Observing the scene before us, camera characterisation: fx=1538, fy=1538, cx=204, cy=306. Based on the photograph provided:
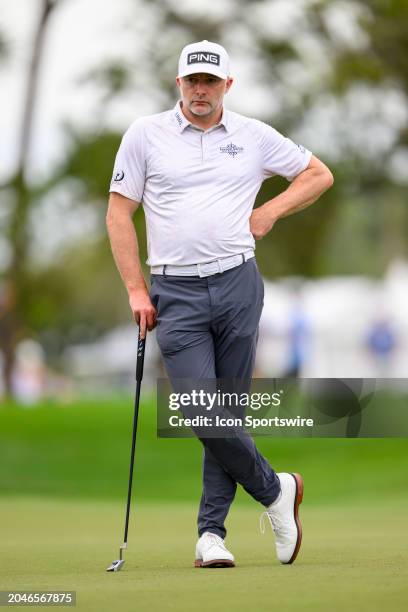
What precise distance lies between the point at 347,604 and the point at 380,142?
17026mm

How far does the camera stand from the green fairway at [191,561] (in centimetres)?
504

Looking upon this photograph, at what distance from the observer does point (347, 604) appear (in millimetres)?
4840

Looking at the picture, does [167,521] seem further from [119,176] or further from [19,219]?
[19,219]

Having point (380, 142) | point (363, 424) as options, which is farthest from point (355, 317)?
point (363, 424)

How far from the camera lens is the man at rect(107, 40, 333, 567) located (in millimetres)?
6398

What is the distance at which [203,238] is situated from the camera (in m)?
6.40

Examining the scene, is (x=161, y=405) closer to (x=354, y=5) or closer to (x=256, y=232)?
(x=256, y=232)

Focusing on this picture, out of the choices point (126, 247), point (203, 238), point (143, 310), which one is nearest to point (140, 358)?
point (143, 310)

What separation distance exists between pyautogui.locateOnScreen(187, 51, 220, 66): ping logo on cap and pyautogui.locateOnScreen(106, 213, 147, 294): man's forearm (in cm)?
72

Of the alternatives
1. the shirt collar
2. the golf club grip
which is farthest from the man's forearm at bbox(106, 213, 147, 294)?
the shirt collar

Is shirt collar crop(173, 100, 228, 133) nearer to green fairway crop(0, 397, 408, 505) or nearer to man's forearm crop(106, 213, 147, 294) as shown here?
man's forearm crop(106, 213, 147, 294)

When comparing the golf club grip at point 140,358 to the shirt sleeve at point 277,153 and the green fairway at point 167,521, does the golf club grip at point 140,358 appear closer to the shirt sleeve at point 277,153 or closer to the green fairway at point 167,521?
the green fairway at point 167,521

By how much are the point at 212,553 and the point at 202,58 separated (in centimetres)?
204

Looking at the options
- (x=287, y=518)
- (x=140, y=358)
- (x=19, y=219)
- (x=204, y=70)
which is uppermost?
Result: (x=19, y=219)
